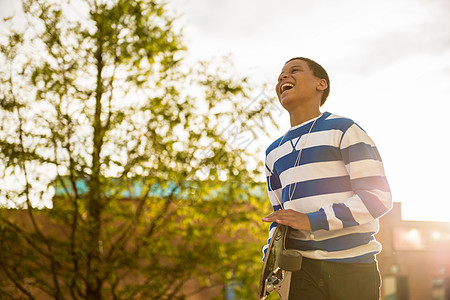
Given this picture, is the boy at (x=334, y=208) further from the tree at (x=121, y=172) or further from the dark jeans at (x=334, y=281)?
the tree at (x=121, y=172)

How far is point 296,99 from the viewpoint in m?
2.11

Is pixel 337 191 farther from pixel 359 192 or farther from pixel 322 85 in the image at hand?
pixel 322 85

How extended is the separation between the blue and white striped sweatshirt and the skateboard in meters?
0.07

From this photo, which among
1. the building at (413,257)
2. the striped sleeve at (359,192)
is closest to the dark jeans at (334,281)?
the striped sleeve at (359,192)

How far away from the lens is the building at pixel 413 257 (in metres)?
23.0

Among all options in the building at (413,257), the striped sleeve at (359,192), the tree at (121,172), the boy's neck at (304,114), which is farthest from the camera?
the building at (413,257)

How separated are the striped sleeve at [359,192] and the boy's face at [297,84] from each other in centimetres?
36

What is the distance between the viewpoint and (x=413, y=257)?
2400cm

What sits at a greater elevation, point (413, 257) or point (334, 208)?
point (334, 208)

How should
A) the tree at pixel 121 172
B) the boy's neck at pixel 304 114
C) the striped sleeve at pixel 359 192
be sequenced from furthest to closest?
the tree at pixel 121 172 < the boy's neck at pixel 304 114 < the striped sleeve at pixel 359 192

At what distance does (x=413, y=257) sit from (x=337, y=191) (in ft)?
80.9

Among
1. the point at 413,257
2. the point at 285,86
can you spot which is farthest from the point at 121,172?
the point at 413,257

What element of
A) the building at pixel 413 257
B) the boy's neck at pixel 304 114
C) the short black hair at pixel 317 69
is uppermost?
the short black hair at pixel 317 69

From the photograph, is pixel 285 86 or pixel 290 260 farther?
pixel 285 86
